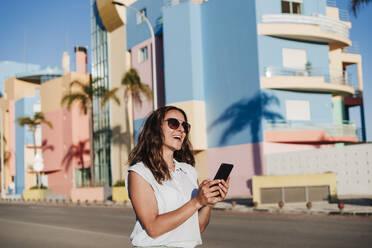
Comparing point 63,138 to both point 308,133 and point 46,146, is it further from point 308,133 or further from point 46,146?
point 308,133

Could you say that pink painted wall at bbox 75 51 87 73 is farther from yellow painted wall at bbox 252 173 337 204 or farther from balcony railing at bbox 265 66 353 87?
yellow painted wall at bbox 252 173 337 204

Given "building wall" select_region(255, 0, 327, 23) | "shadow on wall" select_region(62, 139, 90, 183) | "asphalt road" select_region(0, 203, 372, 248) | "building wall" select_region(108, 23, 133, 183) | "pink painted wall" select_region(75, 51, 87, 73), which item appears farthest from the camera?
"pink painted wall" select_region(75, 51, 87, 73)

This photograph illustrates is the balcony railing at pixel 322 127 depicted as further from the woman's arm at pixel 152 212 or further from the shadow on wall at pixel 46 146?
the shadow on wall at pixel 46 146

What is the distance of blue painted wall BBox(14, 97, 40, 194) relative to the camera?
2655 inches

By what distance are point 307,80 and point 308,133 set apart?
3.61 m

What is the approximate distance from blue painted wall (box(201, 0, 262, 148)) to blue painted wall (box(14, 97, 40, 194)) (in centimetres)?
3714

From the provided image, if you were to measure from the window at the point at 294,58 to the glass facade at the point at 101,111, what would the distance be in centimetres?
2058

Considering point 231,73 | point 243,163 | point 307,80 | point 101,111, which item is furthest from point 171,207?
point 101,111

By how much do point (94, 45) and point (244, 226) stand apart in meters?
41.7

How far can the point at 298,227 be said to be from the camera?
13.6m

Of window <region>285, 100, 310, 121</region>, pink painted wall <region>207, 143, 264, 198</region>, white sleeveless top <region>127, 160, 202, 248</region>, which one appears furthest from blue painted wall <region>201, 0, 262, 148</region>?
white sleeveless top <region>127, 160, 202, 248</region>

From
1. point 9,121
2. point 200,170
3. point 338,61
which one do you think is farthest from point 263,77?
point 9,121

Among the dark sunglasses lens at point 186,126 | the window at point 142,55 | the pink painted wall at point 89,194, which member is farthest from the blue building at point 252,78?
the dark sunglasses lens at point 186,126

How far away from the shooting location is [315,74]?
36.5m
